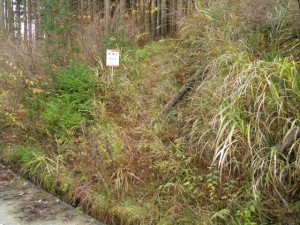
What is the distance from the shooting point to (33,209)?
3174 mm

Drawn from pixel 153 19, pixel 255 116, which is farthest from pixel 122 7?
pixel 255 116

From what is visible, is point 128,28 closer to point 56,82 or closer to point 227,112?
point 56,82

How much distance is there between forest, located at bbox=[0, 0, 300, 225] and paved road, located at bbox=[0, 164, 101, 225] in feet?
0.60

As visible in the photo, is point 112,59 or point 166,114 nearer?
point 166,114

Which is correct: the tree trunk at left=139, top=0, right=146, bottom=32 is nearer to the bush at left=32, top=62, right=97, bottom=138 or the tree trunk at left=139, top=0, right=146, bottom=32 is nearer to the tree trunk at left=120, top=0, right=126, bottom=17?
the tree trunk at left=120, top=0, right=126, bottom=17

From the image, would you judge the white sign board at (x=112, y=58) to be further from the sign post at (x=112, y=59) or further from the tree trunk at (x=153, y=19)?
the tree trunk at (x=153, y=19)

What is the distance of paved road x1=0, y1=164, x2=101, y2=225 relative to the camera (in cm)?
297

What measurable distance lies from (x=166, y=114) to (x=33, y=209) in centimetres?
201

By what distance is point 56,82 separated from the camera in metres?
5.24

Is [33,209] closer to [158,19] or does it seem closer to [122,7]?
[158,19]

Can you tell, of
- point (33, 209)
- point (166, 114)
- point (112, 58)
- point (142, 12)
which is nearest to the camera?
point (33, 209)

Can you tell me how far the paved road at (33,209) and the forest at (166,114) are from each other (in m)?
0.18

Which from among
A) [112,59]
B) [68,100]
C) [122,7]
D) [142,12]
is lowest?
[68,100]

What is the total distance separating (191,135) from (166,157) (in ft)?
1.22
